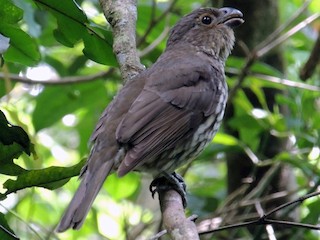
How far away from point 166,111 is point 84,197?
2.71 feet

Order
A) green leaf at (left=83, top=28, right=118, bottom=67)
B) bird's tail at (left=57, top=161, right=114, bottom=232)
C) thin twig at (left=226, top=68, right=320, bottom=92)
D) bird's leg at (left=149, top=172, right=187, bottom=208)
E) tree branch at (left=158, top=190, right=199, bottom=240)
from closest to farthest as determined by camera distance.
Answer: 1. tree branch at (left=158, top=190, right=199, bottom=240)
2. bird's tail at (left=57, top=161, right=114, bottom=232)
3. bird's leg at (left=149, top=172, right=187, bottom=208)
4. green leaf at (left=83, top=28, right=118, bottom=67)
5. thin twig at (left=226, top=68, right=320, bottom=92)

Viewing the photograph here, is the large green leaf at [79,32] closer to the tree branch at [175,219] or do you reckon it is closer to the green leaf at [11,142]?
the green leaf at [11,142]

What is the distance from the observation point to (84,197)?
9.20 ft

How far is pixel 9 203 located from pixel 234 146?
244cm

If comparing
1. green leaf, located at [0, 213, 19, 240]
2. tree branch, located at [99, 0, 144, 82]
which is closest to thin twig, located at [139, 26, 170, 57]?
tree branch, located at [99, 0, 144, 82]

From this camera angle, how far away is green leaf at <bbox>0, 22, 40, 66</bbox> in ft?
9.07

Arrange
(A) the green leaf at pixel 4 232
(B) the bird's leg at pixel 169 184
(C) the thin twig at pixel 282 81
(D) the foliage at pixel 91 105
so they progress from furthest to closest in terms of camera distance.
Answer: (C) the thin twig at pixel 282 81
(B) the bird's leg at pixel 169 184
(D) the foliage at pixel 91 105
(A) the green leaf at pixel 4 232

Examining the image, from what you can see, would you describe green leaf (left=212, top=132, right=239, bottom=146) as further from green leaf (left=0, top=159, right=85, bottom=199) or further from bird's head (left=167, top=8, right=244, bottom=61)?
green leaf (left=0, top=159, right=85, bottom=199)

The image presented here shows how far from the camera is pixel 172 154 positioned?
3.41 metres

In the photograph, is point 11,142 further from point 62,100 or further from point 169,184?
point 62,100

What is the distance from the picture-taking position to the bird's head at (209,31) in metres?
4.26

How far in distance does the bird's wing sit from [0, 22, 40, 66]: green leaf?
20.7 inches

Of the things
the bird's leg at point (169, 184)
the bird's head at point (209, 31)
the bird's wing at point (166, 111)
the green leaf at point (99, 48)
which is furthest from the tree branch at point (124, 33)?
the bird's head at point (209, 31)

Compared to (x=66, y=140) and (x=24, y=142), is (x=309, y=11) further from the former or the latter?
(x=24, y=142)
